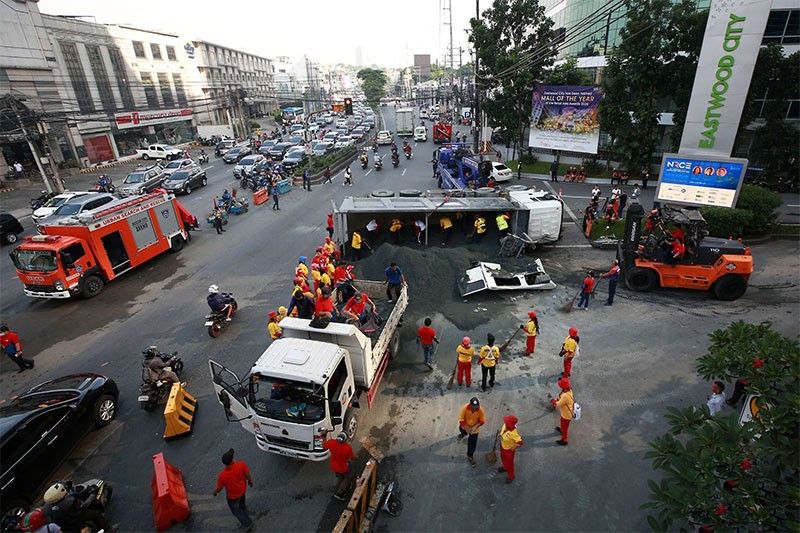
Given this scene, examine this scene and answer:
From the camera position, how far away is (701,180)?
16641 millimetres

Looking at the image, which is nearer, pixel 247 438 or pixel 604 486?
pixel 604 486

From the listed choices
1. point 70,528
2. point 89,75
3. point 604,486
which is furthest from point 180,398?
point 89,75

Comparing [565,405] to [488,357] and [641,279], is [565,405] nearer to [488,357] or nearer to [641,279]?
[488,357]

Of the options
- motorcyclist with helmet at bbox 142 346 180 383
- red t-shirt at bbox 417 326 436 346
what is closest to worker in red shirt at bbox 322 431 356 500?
red t-shirt at bbox 417 326 436 346

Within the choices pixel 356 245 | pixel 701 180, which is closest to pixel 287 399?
pixel 356 245

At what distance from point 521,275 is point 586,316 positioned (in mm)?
2570

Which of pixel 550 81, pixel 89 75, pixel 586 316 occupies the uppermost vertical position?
pixel 89 75

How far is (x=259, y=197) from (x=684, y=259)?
24476 millimetres

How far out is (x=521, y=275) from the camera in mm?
14602

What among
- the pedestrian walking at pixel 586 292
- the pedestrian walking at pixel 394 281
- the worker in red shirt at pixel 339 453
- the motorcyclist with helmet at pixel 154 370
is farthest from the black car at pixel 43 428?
the pedestrian walking at pixel 586 292

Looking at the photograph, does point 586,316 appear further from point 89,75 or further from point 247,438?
point 89,75

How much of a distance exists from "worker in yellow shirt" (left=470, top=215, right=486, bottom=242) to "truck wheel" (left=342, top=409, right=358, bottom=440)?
10.9 metres

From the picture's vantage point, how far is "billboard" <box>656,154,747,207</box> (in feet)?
52.5

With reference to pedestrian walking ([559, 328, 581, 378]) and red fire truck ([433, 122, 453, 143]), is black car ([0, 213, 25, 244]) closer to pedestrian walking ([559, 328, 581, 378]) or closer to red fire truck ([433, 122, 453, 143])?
pedestrian walking ([559, 328, 581, 378])
